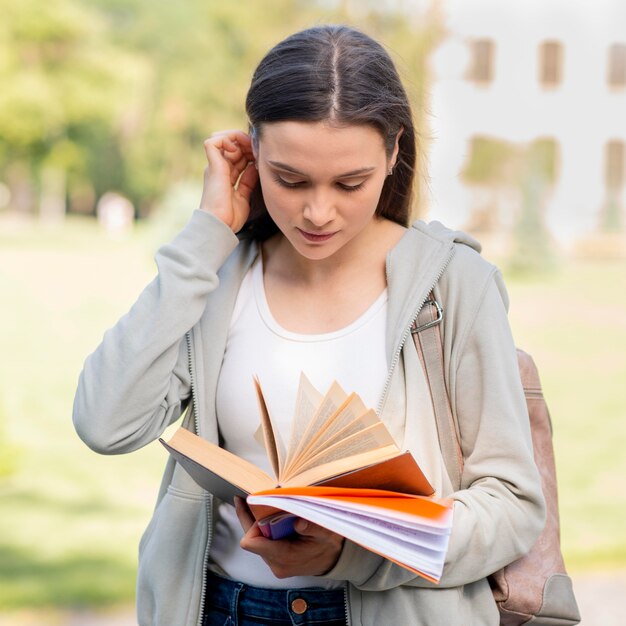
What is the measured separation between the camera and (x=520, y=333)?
14445mm

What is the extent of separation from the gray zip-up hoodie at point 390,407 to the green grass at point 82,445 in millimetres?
3193

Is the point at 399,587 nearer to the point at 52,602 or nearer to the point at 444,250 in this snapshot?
the point at 444,250

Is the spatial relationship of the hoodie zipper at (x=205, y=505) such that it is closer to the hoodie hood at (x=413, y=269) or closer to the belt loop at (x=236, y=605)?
the belt loop at (x=236, y=605)

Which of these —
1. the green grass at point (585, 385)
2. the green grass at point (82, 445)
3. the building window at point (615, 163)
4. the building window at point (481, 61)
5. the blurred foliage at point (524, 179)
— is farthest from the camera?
the building window at point (615, 163)

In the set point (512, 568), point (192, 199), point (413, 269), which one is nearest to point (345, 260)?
point (413, 269)

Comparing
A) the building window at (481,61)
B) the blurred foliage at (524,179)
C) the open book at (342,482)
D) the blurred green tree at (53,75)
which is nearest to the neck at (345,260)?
the open book at (342,482)

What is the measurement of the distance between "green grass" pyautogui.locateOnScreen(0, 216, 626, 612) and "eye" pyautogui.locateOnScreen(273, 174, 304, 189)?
11.6 ft

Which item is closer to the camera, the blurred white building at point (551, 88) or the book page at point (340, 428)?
the book page at point (340, 428)

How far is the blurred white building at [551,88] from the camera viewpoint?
76.7ft

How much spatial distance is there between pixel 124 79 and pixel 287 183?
92.4 feet

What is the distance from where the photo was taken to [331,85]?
177cm

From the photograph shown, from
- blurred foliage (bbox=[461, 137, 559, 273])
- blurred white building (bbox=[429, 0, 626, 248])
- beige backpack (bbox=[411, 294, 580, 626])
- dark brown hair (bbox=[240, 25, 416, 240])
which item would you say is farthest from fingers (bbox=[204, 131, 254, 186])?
blurred white building (bbox=[429, 0, 626, 248])

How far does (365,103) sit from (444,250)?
29 cm

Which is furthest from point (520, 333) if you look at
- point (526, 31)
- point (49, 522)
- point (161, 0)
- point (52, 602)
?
point (161, 0)
